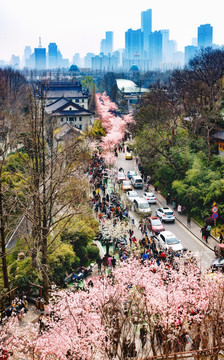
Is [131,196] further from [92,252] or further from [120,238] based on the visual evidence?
[92,252]

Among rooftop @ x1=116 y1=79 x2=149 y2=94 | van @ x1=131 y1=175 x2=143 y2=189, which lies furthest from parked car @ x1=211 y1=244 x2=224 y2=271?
rooftop @ x1=116 y1=79 x2=149 y2=94

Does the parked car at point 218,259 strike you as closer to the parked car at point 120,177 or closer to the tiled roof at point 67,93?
the parked car at point 120,177

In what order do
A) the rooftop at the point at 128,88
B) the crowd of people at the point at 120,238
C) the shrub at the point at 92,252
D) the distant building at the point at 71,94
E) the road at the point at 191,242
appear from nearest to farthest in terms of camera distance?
the crowd of people at the point at 120,238, the road at the point at 191,242, the shrub at the point at 92,252, the distant building at the point at 71,94, the rooftop at the point at 128,88

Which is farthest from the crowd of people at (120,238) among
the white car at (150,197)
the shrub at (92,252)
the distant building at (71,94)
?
the distant building at (71,94)

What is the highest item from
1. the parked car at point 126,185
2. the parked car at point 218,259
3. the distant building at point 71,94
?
the distant building at point 71,94

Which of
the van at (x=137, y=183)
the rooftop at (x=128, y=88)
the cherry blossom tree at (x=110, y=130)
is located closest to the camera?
the van at (x=137, y=183)

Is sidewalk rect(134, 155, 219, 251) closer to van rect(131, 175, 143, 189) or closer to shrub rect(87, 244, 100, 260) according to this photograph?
van rect(131, 175, 143, 189)
